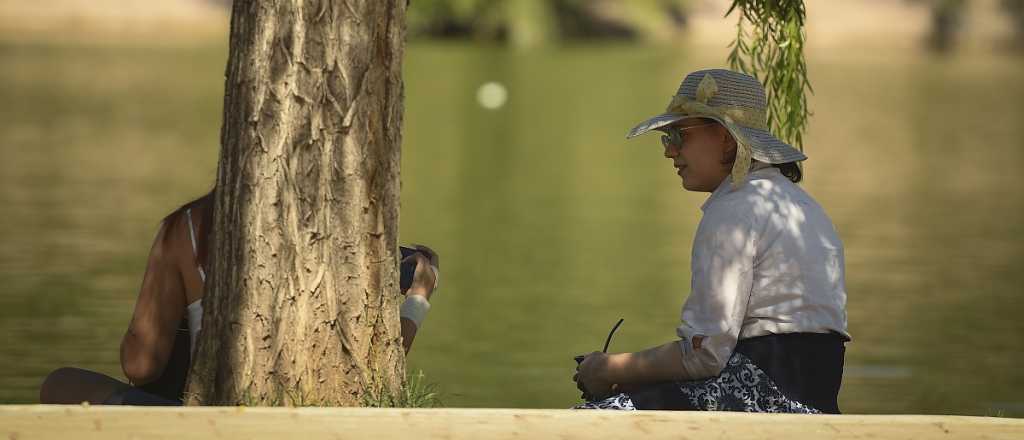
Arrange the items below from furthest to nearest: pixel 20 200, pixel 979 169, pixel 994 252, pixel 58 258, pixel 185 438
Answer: pixel 979 169, pixel 20 200, pixel 994 252, pixel 58 258, pixel 185 438

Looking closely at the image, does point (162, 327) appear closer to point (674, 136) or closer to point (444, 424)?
point (444, 424)

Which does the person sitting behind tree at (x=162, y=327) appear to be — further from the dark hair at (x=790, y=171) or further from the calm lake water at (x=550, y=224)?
the calm lake water at (x=550, y=224)

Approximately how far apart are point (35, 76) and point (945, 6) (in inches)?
1539

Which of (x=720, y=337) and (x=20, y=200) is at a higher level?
(x=720, y=337)

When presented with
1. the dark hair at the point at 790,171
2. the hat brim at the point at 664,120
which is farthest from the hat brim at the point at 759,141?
the dark hair at the point at 790,171

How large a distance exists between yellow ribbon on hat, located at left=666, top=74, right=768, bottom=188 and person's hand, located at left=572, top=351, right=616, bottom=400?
0.60 metres

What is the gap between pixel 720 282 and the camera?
16.3ft

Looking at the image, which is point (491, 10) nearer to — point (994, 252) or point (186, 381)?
point (994, 252)

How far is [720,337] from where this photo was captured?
4.99 meters

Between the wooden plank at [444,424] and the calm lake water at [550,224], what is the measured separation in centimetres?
395

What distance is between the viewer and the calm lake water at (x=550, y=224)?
10250mm

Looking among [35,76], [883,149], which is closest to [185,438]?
[883,149]

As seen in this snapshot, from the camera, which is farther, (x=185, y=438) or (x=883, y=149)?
(x=883, y=149)

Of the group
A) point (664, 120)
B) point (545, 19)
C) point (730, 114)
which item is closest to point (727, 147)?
point (730, 114)
